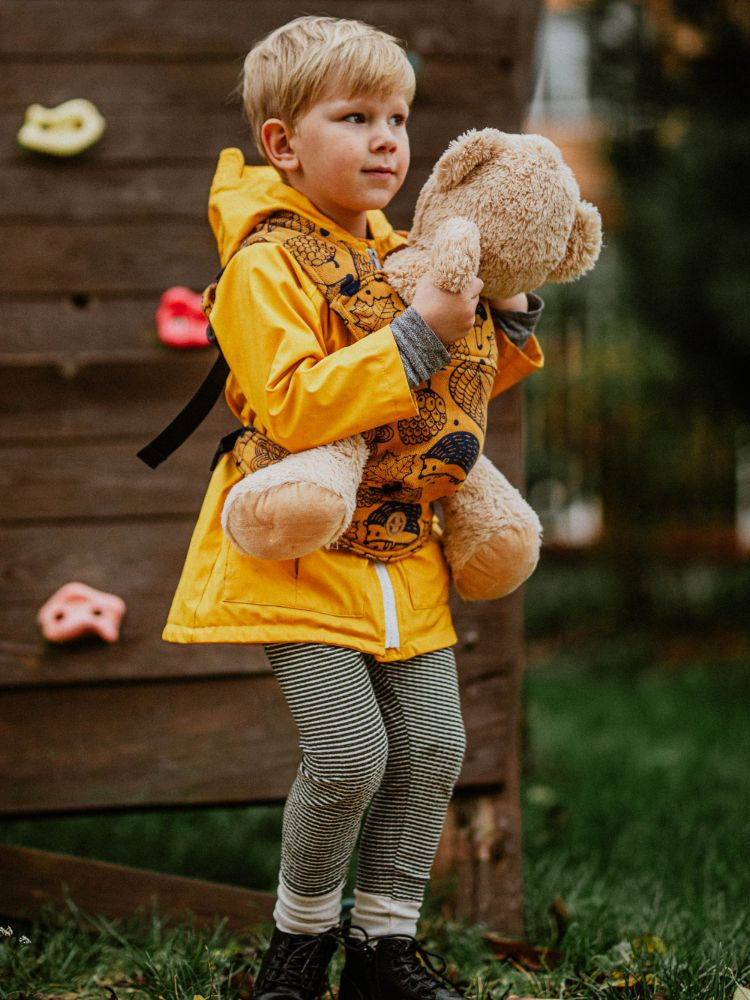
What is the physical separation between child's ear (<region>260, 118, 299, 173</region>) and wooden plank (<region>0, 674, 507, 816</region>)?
1291 millimetres

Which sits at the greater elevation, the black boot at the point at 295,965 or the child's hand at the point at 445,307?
the child's hand at the point at 445,307

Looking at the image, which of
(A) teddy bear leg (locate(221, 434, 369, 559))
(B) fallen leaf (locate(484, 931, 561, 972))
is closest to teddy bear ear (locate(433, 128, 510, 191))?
(A) teddy bear leg (locate(221, 434, 369, 559))

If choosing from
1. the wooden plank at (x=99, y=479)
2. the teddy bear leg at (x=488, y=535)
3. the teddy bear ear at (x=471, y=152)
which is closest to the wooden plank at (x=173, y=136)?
the wooden plank at (x=99, y=479)

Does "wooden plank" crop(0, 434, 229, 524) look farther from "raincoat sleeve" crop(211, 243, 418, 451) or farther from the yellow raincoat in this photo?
"raincoat sleeve" crop(211, 243, 418, 451)

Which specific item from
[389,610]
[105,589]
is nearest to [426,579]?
[389,610]

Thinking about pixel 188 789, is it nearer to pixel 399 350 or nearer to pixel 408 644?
pixel 408 644

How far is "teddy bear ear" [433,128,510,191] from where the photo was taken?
6.03 feet

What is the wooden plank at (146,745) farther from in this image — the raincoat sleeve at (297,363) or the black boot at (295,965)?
the raincoat sleeve at (297,363)

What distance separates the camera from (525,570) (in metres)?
2.13

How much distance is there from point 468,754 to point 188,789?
68 centimetres

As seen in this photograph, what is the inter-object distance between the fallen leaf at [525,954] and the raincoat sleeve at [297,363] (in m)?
1.26

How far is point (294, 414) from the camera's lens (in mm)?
1747

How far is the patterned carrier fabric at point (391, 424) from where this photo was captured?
1857 mm

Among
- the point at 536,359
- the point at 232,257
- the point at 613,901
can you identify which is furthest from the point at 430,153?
the point at 613,901
